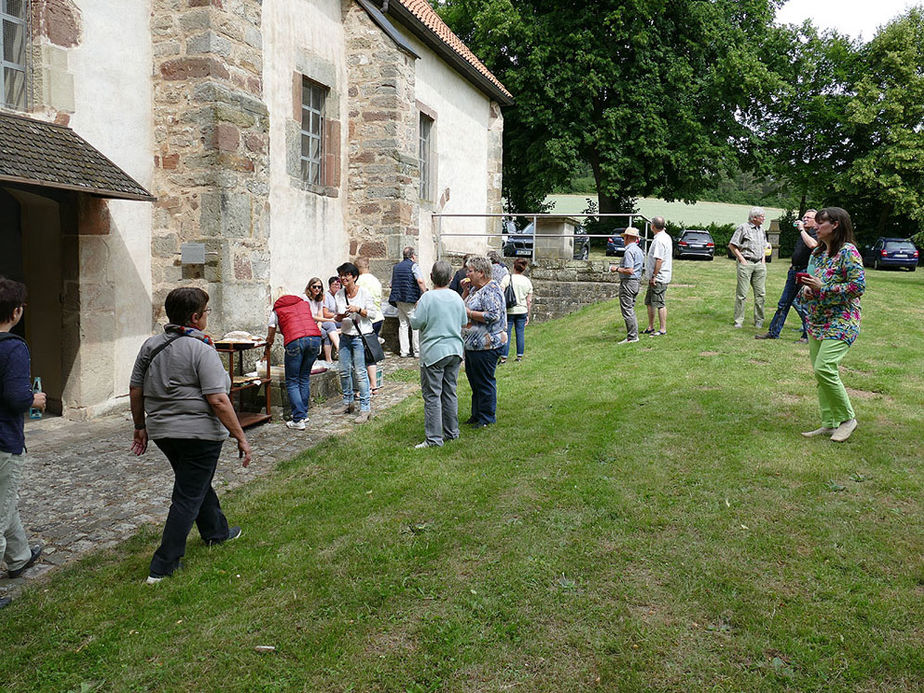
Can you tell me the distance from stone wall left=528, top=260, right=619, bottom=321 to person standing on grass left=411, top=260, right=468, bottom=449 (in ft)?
31.8

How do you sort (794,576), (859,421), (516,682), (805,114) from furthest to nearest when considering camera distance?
1. (805,114)
2. (859,421)
3. (794,576)
4. (516,682)

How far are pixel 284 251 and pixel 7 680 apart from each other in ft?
27.7

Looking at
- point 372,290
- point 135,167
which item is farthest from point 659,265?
point 135,167

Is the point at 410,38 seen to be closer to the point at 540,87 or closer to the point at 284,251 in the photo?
the point at 284,251

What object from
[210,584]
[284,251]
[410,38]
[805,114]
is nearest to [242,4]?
[284,251]

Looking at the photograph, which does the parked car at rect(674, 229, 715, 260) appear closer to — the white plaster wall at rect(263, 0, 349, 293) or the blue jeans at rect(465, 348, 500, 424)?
the white plaster wall at rect(263, 0, 349, 293)

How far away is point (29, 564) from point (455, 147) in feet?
50.0

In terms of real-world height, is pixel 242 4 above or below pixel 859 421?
above

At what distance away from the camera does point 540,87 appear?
25297 millimetres

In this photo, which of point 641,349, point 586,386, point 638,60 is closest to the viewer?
point 586,386

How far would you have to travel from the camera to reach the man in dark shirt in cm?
914

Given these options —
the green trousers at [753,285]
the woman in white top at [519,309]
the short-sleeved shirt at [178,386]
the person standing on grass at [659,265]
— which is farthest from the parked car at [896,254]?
the short-sleeved shirt at [178,386]

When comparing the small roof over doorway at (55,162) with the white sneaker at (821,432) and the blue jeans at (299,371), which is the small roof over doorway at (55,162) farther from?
the white sneaker at (821,432)

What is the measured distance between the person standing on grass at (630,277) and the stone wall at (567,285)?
490cm
